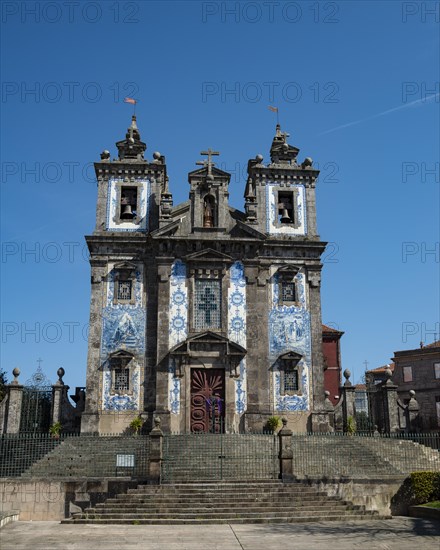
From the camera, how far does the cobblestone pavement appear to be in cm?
1362

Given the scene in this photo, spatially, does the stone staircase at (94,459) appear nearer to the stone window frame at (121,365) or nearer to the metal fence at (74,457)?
the metal fence at (74,457)

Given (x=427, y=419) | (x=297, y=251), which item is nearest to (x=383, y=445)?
(x=297, y=251)

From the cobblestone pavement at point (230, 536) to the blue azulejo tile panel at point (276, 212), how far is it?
16.1m

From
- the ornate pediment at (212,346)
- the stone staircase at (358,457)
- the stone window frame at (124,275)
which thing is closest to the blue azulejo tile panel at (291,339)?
the ornate pediment at (212,346)

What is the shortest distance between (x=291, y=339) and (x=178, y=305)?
548 centimetres

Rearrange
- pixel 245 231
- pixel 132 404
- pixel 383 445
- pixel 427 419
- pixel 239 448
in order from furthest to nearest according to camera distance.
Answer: pixel 427 419, pixel 245 231, pixel 132 404, pixel 383 445, pixel 239 448

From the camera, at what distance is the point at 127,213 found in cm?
3044

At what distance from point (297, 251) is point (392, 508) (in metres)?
13.6

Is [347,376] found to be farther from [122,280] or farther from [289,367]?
[122,280]

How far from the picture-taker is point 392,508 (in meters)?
19.7

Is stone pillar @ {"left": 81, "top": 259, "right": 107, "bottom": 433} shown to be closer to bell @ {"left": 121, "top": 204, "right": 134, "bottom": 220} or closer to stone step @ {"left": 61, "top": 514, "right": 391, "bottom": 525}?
bell @ {"left": 121, "top": 204, "right": 134, "bottom": 220}

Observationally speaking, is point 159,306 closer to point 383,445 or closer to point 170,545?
point 383,445

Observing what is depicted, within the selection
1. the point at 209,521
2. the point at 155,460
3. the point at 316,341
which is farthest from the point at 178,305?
the point at 209,521

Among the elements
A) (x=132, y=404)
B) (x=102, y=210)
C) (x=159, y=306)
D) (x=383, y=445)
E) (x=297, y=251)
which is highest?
(x=102, y=210)
